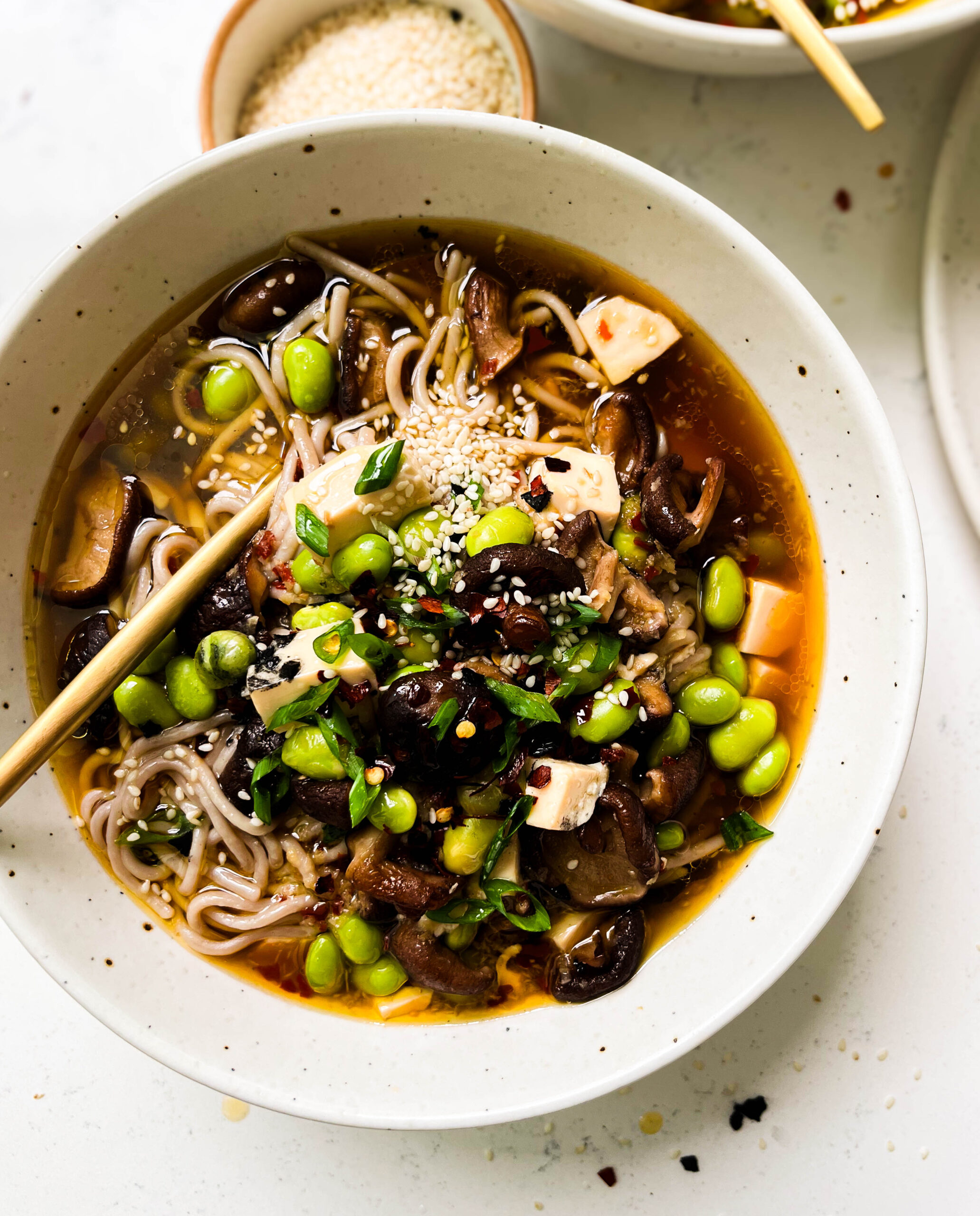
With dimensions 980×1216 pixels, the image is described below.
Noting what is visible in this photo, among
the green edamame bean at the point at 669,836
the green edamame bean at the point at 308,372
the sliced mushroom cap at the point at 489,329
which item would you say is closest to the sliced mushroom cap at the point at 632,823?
the green edamame bean at the point at 669,836

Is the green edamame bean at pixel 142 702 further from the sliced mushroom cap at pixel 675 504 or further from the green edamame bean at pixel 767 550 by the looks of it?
the green edamame bean at pixel 767 550

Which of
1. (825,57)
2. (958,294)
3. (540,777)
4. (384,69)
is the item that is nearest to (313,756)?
(540,777)

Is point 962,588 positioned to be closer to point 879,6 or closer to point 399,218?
point 879,6

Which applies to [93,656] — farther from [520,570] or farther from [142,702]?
[520,570]

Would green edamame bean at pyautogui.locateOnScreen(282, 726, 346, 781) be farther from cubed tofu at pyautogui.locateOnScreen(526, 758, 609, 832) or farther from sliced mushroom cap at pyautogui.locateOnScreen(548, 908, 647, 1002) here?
sliced mushroom cap at pyautogui.locateOnScreen(548, 908, 647, 1002)

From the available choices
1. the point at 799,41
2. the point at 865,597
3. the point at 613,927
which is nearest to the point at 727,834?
the point at 613,927

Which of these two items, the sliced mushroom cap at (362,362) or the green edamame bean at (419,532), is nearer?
the green edamame bean at (419,532)

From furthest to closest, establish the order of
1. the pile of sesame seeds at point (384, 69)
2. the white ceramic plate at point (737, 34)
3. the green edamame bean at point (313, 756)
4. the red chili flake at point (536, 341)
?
the pile of sesame seeds at point (384, 69)
the red chili flake at point (536, 341)
the white ceramic plate at point (737, 34)
the green edamame bean at point (313, 756)
